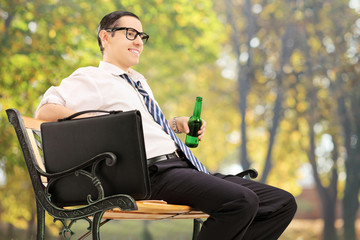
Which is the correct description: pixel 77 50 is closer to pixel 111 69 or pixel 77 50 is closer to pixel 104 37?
pixel 104 37

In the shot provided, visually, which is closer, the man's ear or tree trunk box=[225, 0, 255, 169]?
the man's ear

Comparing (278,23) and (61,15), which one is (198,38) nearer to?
(278,23)

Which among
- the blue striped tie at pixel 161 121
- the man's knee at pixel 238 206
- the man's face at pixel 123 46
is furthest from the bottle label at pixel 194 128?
the man's knee at pixel 238 206

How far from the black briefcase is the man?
0.16 meters

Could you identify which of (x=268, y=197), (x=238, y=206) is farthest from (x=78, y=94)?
(x=268, y=197)

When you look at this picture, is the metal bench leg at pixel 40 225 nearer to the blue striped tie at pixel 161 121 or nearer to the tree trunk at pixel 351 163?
the blue striped tie at pixel 161 121

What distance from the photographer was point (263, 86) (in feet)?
29.4

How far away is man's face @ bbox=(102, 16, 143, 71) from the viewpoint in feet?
7.30

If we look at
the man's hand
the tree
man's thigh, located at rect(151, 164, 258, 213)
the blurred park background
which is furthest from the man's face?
the blurred park background

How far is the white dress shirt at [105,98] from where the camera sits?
203 cm

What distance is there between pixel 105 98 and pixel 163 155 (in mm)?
342

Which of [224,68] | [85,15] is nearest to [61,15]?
[85,15]

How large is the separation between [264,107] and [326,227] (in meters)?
2.41

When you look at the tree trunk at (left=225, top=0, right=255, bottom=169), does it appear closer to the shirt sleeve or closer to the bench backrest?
the shirt sleeve
